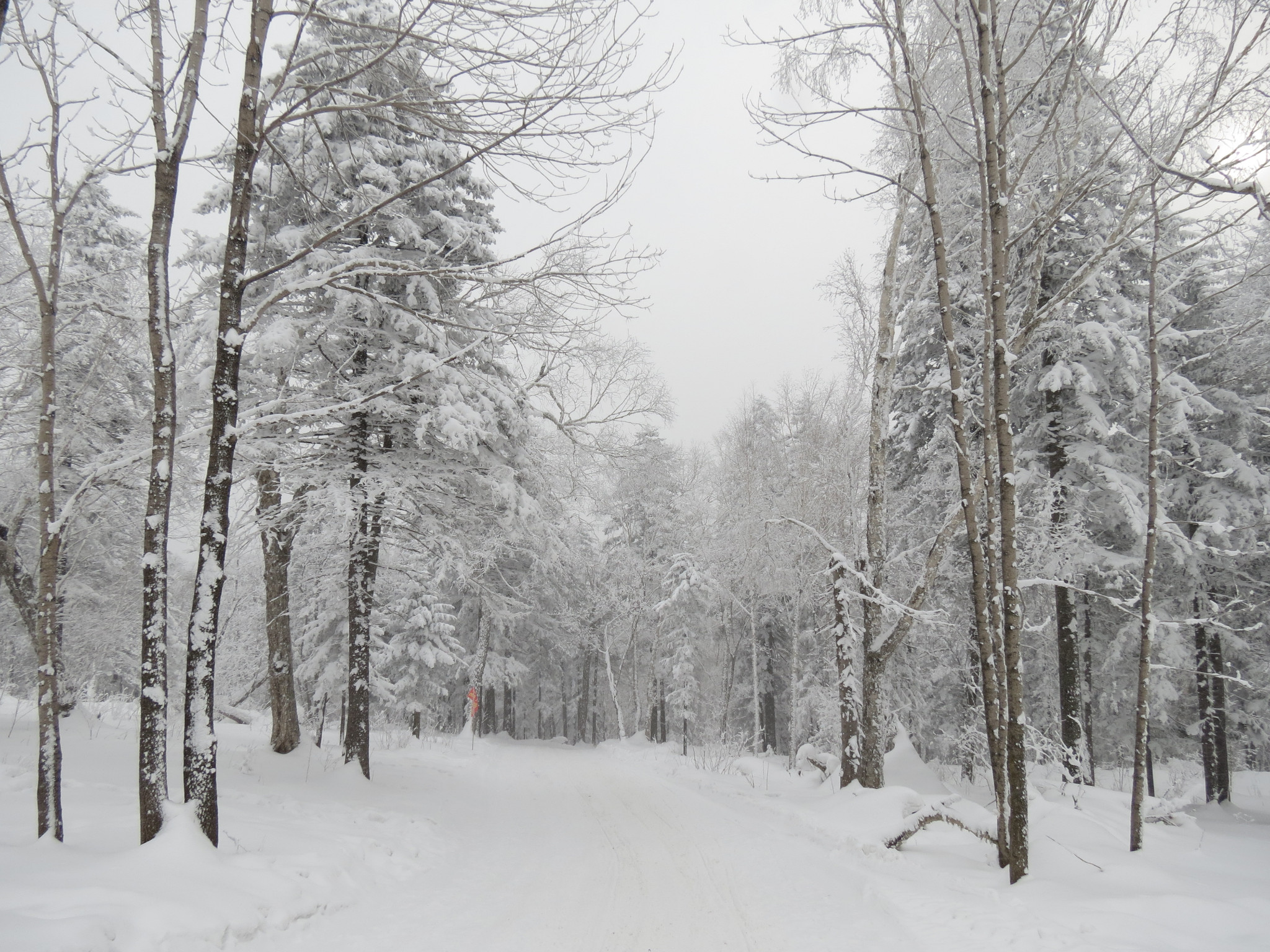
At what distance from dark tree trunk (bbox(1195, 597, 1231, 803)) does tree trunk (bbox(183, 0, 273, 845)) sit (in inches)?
618

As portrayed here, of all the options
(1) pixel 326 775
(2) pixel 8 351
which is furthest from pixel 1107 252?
(2) pixel 8 351

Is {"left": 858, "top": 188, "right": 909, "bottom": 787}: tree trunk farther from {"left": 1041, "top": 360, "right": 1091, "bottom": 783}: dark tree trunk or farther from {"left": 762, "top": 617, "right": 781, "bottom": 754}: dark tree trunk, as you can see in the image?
{"left": 762, "top": 617, "right": 781, "bottom": 754}: dark tree trunk

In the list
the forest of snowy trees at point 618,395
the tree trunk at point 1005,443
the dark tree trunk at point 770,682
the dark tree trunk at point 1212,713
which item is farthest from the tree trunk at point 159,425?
the dark tree trunk at point 770,682

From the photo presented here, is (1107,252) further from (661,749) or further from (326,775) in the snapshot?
(661,749)

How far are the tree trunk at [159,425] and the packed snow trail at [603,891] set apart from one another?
1.36 meters

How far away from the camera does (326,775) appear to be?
890cm

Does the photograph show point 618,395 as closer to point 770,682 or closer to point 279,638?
point 279,638

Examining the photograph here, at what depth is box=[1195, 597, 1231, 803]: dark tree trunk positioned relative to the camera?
12508 mm

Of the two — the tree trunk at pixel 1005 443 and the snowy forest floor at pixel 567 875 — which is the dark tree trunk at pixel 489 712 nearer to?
the snowy forest floor at pixel 567 875

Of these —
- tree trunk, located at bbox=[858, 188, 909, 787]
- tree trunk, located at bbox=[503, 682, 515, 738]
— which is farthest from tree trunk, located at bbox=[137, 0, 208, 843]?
tree trunk, located at bbox=[503, 682, 515, 738]

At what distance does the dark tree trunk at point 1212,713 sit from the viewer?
12508 mm

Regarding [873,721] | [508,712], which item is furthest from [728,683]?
[508,712]

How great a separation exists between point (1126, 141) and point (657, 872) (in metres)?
9.41

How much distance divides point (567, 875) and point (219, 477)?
4683 millimetres
